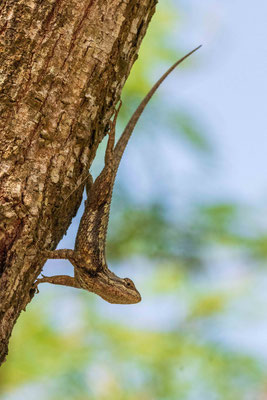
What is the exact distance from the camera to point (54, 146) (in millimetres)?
3326

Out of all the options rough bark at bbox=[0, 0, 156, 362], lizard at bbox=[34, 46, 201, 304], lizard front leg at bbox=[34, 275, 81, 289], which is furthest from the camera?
lizard front leg at bbox=[34, 275, 81, 289]

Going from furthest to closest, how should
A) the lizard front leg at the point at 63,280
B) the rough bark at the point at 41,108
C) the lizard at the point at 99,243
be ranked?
the lizard front leg at the point at 63,280 < the lizard at the point at 99,243 < the rough bark at the point at 41,108

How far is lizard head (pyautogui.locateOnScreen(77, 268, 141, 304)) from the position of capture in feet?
15.5

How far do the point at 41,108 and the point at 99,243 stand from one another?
174 cm

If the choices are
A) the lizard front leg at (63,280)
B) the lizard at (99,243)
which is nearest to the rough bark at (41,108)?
the lizard at (99,243)

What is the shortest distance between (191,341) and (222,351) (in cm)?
42

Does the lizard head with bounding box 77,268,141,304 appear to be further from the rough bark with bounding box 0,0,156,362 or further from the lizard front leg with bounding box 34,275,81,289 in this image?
the rough bark with bounding box 0,0,156,362

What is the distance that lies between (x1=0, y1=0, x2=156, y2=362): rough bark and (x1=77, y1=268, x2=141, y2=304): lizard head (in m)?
1.28

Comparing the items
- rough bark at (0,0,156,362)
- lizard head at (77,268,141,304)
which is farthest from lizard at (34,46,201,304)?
rough bark at (0,0,156,362)

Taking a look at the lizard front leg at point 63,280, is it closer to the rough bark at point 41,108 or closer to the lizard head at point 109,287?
the lizard head at point 109,287

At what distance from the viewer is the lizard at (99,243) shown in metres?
4.69

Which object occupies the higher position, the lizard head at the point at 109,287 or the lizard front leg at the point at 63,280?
the lizard front leg at the point at 63,280

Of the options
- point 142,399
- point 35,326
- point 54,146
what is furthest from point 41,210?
point 142,399

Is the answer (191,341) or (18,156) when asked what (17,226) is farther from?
(191,341)
